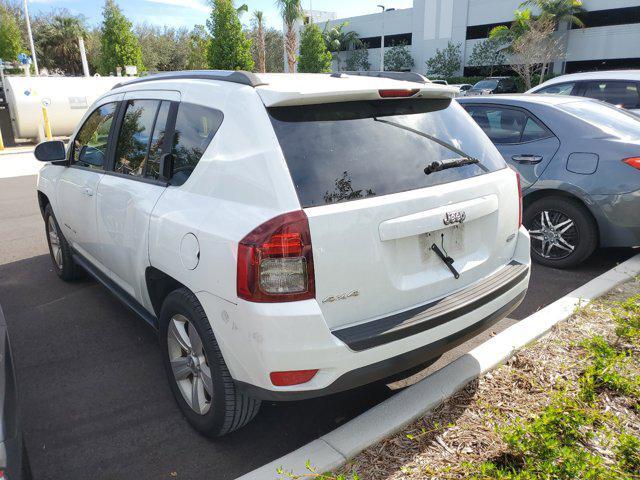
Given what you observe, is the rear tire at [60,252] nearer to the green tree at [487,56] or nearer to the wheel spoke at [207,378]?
the wheel spoke at [207,378]

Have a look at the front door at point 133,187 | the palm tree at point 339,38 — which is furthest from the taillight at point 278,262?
the palm tree at point 339,38

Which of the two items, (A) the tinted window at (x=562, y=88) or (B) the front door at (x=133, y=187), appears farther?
(A) the tinted window at (x=562, y=88)

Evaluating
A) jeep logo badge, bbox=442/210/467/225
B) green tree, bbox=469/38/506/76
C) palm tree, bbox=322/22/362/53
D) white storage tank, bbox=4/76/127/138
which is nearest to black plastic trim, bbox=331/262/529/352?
jeep logo badge, bbox=442/210/467/225

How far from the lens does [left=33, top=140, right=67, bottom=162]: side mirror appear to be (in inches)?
166

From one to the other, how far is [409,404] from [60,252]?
3.80 metres

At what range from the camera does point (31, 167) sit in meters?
13.2

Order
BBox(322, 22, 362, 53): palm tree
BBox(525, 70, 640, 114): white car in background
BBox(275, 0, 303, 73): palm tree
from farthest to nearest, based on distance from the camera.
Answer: BBox(322, 22, 362, 53): palm tree, BBox(275, 0, 303, 73): palm tree, BBox(525, 70, 640, 114): white car in background

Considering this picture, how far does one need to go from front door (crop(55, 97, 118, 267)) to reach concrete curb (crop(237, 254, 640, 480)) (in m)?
2.24

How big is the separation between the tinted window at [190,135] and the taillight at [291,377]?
1.17m

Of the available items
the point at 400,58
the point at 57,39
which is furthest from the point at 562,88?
the point at 57,39

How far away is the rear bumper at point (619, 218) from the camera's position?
4.55 m

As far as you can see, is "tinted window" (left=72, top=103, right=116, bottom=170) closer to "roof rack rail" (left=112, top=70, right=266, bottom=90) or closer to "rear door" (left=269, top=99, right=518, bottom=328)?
"roof rack rail" (left=112, top=70, right=266, bottom=90)

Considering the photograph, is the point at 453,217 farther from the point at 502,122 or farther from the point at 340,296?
the point at 502,122

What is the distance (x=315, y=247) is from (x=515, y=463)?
4.52ft
